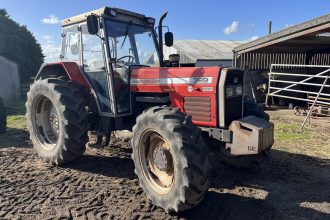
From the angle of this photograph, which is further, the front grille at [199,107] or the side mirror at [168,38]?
the side mirror at [168,38]

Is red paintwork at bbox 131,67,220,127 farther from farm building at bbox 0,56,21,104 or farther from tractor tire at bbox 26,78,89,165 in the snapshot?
farm building at bbox 0,56,21,104

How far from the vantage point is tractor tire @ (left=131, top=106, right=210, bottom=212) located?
3357mm

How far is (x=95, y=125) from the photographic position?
5.56 m

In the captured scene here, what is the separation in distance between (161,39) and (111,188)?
2419mm

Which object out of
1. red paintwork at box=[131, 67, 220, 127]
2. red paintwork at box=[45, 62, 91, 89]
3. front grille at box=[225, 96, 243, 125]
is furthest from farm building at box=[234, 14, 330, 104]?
red paintwork at box=[45, 62, 91, 89]

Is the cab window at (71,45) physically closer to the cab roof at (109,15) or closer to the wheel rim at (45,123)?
the cab roof at (109,15)

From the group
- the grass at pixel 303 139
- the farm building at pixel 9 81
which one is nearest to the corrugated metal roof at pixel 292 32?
the grass at pixel 303 139

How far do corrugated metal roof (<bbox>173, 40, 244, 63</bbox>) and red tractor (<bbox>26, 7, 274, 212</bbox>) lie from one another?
16.5 m

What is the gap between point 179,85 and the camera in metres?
4.40

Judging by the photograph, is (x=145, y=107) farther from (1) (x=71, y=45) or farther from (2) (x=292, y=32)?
(2) (x=292, y=32)

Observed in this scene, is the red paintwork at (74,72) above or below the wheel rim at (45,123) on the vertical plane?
above

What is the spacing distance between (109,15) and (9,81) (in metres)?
15.4

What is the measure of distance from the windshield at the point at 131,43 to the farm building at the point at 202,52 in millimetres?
14995

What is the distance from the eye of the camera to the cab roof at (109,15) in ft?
15.8
